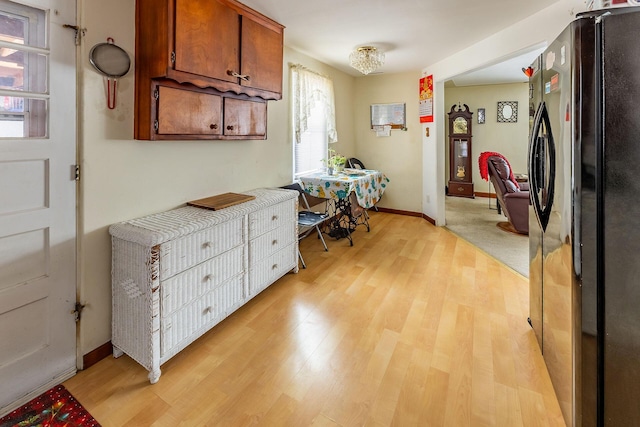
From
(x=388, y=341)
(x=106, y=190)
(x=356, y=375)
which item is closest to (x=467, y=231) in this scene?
(x=388, y=341)

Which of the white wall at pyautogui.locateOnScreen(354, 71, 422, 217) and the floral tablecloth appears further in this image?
the white wall at pyautogui.locateOnScreen(354, 71, 422, 217)

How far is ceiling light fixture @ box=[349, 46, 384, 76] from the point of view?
3.69 metres

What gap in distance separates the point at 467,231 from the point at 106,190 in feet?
14.2

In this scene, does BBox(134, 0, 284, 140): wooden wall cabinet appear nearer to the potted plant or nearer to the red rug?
the red rug

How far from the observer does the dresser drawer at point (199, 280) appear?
1819mm

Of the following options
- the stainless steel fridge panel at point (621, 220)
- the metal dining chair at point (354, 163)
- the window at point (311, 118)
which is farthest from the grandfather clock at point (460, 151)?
the stainless steel fridge panel at point (621, 220)

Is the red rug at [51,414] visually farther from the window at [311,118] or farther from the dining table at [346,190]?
the window at [311,118]

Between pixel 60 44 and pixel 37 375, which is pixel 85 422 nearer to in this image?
pixel 37 375

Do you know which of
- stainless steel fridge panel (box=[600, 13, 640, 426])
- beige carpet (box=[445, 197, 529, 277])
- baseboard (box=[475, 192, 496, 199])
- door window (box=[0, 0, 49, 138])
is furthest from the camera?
baseboard (box=[475, 192, 496, 199])

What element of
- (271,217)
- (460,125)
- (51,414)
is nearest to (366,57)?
(271,217)

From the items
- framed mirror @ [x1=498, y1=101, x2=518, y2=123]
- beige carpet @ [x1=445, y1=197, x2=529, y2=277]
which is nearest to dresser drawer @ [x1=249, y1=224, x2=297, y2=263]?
beige carpet @ [x1=445, y1=197, x2=529, y2=277]

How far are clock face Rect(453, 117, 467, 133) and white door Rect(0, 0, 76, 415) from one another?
266 inches

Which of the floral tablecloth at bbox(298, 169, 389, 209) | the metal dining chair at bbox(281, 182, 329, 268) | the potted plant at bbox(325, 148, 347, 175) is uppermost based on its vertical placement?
the potted plant at bbox(325, 148, 347, 175)

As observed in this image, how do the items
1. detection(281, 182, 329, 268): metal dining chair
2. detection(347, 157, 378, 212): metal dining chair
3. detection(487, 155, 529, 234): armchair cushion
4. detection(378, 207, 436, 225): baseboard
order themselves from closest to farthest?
detection(281, 182, 329, 268): metal dining chair < detection(487, 155, 529, 234): armchair cushion < detection(378, 207, 436, 225): baseboard < detection(347, 157, 378, 212): metal dining chair
